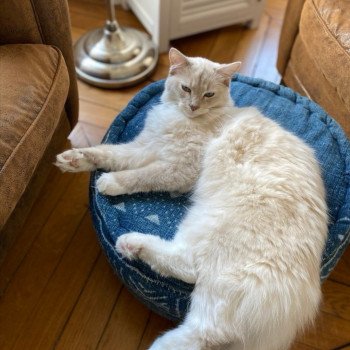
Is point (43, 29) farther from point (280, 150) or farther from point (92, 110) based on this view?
point (280, 150)

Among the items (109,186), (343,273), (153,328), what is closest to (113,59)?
(109,186)

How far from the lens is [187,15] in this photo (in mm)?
1778

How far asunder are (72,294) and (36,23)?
0.78 m

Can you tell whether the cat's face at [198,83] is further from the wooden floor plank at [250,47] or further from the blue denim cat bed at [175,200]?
the wooden floor plank at [250,47]

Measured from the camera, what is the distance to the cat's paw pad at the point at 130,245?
922 millimetres

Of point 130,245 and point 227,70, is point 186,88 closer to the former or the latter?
point 227,70

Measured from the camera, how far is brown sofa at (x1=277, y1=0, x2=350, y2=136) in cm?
122

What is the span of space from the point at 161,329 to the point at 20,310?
0.41 meters

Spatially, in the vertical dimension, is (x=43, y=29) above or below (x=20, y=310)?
above

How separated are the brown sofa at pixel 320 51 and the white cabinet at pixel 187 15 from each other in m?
0.40

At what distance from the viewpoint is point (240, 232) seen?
841mm

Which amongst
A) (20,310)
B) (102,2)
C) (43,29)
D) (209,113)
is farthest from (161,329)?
(102,2)

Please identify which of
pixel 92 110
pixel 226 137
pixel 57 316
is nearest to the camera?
pixel 226 137

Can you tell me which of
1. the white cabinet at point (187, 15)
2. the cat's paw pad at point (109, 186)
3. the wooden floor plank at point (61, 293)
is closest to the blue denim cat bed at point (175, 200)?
the cat's paw pad at point (109, 186)
